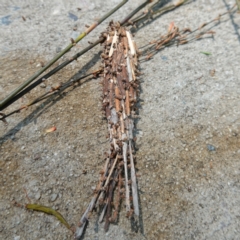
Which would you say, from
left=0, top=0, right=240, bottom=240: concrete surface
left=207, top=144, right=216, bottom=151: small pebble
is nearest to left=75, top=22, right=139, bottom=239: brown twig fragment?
left=0, top=0, right=240, bottom=240: concrete surface

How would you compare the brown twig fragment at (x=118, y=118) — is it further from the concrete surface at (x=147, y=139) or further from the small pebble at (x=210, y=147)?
the small pebble at (x=210, y=147)

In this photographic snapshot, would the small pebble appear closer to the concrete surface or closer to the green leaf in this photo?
the concrete surface

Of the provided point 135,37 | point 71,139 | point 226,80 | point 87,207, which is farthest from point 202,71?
point 87,207

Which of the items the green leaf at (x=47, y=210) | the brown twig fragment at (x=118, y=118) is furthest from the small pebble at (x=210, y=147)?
the green leaf at (x=47, y=210)

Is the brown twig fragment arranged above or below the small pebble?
above

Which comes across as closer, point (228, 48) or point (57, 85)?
point (57, 85)

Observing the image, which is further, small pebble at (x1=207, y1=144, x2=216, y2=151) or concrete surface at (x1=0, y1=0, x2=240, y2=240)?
small pebble at (x1=207, y1=144, x2=216, y2=151)

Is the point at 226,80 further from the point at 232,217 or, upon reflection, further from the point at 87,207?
the point at 87,207

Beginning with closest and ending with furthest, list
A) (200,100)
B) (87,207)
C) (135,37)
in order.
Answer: (87,207) → (200,100) → (135,37)
